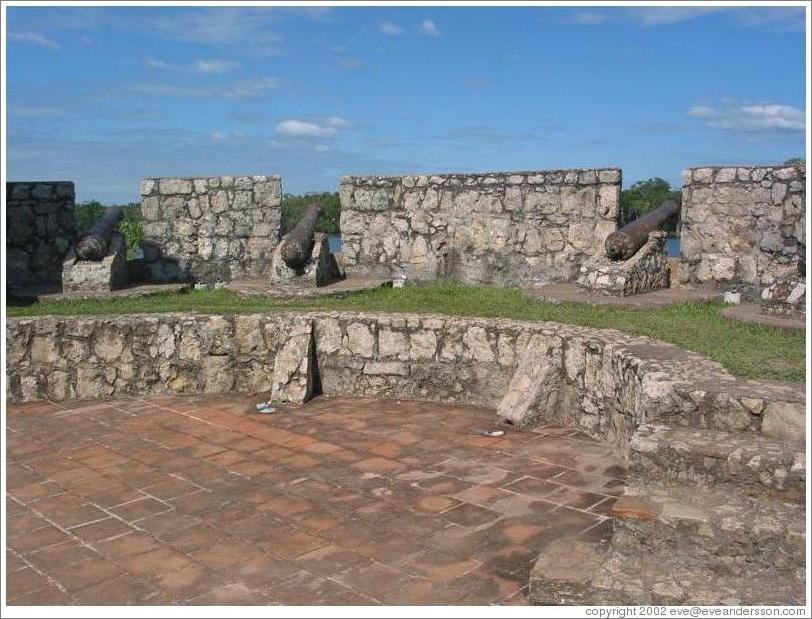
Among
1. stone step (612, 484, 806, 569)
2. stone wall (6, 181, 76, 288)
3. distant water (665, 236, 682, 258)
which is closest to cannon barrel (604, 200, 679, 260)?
distant water (665, 236, 682, 258)

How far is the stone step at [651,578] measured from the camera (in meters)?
3.44

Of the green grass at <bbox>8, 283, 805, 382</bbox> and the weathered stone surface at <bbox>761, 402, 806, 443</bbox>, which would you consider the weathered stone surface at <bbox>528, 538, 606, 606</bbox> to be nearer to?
the weathered stone surface at <bbox>761, 402, 806, 443</bbox>

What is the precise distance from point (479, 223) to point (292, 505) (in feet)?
20.3

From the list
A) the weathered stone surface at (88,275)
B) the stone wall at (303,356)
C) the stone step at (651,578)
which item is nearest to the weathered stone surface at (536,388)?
the stone wall at (303,356)

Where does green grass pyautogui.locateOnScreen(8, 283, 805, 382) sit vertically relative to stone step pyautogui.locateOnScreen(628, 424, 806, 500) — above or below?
above

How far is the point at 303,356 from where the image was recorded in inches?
305

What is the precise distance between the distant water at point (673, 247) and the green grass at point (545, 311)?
1.43 meters

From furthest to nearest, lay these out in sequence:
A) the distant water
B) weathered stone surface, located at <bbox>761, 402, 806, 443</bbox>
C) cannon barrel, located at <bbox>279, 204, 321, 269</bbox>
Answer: cannon barrel, located at <bbox>279, 204, 321, 269</bbox> < the distant water < weathered stone surface, located at <bbox>761, 402, 806, 443</bbox>

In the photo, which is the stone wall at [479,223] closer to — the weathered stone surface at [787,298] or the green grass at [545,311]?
the green grass at [545,311]

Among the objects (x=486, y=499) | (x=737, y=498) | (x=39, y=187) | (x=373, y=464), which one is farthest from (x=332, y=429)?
(x=39, y=187)

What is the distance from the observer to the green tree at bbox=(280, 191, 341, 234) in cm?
1139

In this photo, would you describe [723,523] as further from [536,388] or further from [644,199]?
[644,199]

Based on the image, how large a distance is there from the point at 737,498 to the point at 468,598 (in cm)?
146

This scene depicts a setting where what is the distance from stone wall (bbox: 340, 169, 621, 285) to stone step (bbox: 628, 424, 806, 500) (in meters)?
5.65
